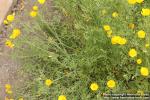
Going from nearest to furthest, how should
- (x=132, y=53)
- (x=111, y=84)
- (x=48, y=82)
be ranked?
(x=132, y=53) → (x=111, y=84) → (x=48, y=82)

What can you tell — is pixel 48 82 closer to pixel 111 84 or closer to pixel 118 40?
pixel 111 84

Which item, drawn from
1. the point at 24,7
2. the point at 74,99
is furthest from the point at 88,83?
the point at 24,7

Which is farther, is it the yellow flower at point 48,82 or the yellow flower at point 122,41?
the yellow flower at point 48,82

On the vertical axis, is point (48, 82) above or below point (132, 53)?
below

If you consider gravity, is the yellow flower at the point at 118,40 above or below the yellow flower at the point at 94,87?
above

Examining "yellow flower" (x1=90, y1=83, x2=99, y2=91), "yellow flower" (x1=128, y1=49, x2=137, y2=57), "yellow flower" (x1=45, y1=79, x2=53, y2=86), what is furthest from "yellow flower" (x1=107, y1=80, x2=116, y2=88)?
"yellow flower" (x1=45, y1=79, x2=53, y2=86)

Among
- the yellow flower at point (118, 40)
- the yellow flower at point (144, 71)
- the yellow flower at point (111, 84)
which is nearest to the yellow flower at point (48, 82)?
the yellow flower at point (111, 84)

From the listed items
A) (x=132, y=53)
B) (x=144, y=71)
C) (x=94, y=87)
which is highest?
(x=132, y=53)

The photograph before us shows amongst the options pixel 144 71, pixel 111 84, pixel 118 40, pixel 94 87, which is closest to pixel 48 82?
pixel 94 87

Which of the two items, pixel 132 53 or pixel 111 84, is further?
pixel 111 84

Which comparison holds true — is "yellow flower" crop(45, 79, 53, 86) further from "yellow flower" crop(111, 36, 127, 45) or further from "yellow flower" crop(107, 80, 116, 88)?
"yellow flower" crop(111, 36, 127, 45)

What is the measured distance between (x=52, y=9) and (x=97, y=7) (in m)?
0.94

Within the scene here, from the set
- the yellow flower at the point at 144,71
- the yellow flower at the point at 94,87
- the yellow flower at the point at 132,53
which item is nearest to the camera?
the yellow flower at the point at 144,71

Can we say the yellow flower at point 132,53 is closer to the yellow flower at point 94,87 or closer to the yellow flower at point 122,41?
the yellow flower at point 122,41
